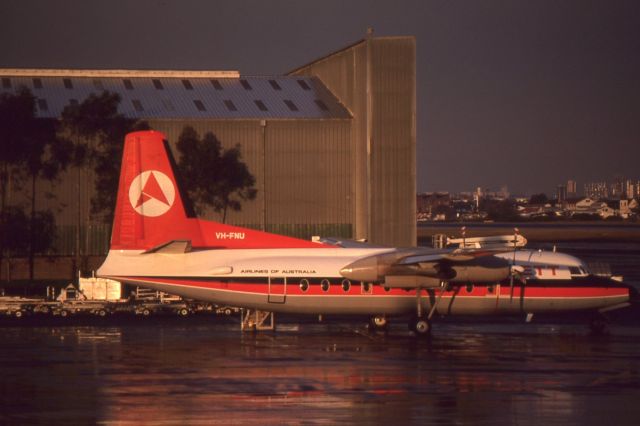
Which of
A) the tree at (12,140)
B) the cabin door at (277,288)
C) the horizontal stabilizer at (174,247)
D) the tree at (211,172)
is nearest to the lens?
the horizontal stabilizer at (174,247)

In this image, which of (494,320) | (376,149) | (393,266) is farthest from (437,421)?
(376,149)

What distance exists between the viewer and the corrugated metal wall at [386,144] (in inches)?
2064

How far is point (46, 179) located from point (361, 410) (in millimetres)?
36806

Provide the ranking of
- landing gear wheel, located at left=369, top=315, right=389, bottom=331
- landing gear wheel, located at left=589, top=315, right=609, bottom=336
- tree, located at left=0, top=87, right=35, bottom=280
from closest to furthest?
landing gear wheel, located at left=589, top=315, right=609, bottom=336 < landing gear wheel, located at left=369, top=315, right=389, bottom=331 < tree, located at left=0, top=87, right=35, bottom=280

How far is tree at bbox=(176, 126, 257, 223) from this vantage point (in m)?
51.9

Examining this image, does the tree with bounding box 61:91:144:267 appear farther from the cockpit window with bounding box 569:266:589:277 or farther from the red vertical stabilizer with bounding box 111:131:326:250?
the cockpit window with bounding box 569:266:589:277

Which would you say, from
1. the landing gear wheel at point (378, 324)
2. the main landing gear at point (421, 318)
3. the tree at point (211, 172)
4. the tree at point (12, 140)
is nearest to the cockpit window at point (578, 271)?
the main landing gear at point (421, 318)

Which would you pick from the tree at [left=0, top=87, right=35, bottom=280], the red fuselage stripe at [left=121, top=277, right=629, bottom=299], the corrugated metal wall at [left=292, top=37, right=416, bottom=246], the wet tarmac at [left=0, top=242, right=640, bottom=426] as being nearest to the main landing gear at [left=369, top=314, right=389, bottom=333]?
the wet tarmac at [left=0, top=242, right=640, bottom=426]

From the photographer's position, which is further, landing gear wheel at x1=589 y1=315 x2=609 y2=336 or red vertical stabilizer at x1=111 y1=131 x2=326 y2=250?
landing gear wheel at x1=589 y1=315 x2=609 y2=336

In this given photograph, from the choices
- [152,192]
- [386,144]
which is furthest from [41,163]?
[152,192]

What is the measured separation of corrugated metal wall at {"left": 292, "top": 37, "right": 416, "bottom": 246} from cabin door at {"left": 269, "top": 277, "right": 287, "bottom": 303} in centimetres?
2357

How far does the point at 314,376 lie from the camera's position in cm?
2248

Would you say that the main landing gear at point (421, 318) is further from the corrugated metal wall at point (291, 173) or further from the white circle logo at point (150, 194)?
the corrugated metal wall at point (291, 173)

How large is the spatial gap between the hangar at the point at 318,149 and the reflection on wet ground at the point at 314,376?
818 inches
